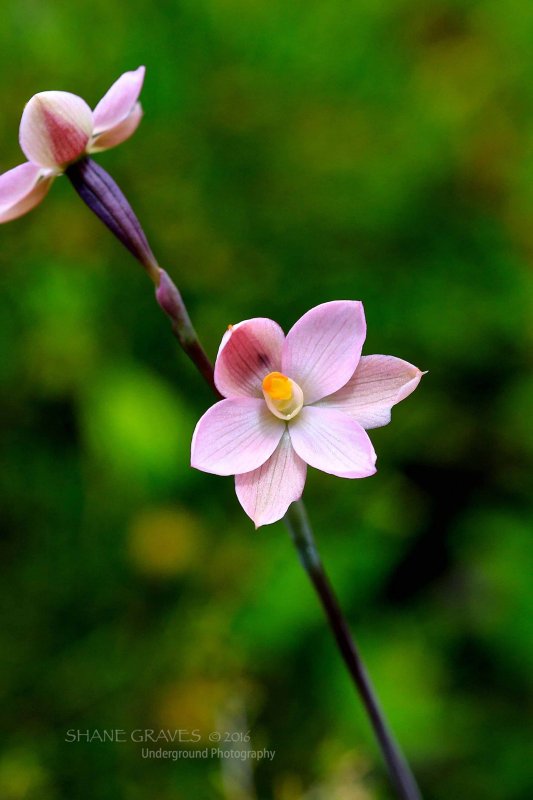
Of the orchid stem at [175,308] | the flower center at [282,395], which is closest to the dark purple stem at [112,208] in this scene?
the orchid stem at [175,308]

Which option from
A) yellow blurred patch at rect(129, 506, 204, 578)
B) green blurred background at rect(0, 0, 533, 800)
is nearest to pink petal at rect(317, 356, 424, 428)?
green blurred background at rect(0, 0, 533, 800)

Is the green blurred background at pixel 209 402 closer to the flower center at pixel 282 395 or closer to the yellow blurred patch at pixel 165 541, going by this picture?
the yellow blurred patch at pixel 165 541

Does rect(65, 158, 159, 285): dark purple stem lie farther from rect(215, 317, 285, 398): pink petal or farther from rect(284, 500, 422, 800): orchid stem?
rect(284, 500, 422, 800): orchid stem

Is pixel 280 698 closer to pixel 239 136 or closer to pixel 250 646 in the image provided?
pixel 250 646

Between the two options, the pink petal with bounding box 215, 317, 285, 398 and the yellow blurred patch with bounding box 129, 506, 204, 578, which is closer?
the pink petal with bounding box 215, 317, 285, 398

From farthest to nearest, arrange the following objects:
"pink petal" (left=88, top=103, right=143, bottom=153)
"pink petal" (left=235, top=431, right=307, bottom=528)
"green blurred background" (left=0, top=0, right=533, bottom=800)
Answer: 1. "green blurred background" (left=0, top=0, right=533, bottom=800)
2. "pink petal" (left=88, top=103, right=143, bottom=153)
3. "pink petal" (left=235, top=431, right=307, bottom=528)

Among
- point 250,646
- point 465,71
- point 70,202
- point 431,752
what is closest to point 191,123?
point 70,202

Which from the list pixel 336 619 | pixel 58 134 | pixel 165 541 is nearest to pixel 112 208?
pixel 58 134
